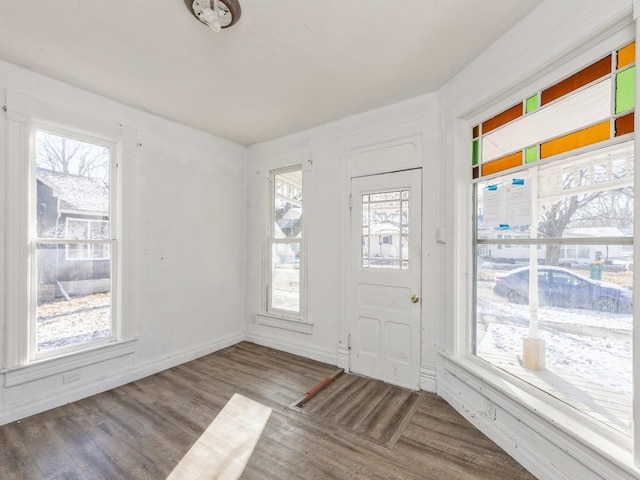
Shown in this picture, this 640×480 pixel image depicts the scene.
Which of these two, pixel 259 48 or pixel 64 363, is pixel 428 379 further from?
pixel 64 363

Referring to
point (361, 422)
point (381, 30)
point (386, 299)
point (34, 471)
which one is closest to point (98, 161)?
point (34, 471)

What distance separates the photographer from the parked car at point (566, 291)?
4.95 feet

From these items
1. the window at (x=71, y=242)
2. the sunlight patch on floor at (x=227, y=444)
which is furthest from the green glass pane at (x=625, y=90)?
the window at (x=71, y=242)

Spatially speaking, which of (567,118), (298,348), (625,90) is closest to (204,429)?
(298,348)

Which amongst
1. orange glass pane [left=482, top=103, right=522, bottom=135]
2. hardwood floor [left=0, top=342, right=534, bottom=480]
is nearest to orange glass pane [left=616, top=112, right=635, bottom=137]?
orange glass pane [left=482, top=103, right=522, bottom=135]

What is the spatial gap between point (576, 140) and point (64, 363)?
4.07m

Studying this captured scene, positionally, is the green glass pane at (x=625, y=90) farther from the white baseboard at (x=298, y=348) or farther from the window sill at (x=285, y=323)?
the window sill at (x=285, y=323)

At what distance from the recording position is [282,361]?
137 inches

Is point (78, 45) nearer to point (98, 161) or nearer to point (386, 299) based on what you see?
point (98, 161)

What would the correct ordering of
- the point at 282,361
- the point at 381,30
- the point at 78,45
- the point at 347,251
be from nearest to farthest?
the point at 381,30, the point at 78,45, the point at 347,251, the point at 282,361

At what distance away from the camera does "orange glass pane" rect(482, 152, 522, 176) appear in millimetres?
2018

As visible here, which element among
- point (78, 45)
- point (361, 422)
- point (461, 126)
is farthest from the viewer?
point (461, 126)

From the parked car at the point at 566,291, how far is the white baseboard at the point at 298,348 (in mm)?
1968

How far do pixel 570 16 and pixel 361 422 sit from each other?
2.88 m
